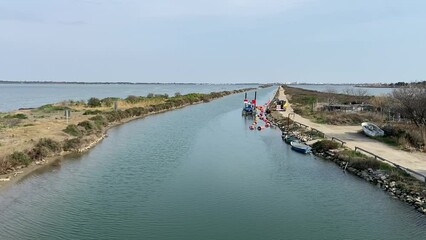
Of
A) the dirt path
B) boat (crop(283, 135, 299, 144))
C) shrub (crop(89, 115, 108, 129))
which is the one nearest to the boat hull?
the dirt path

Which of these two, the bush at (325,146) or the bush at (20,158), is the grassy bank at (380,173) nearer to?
the bush at (325,146)

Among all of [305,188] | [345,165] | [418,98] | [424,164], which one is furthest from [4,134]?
[418,98]

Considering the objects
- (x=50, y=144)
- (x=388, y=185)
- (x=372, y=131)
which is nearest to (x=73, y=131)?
(x=50, y=144)

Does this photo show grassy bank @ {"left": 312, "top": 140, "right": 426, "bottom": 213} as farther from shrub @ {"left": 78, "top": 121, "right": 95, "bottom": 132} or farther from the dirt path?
shrub @ {"left": 78, "top": 121, "right": 95, "bottom": 132}

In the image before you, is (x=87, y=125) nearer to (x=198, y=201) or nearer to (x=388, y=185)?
(x=198, y=201)

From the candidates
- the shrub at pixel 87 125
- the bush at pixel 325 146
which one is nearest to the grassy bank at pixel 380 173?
the bush at pixel 325 146
